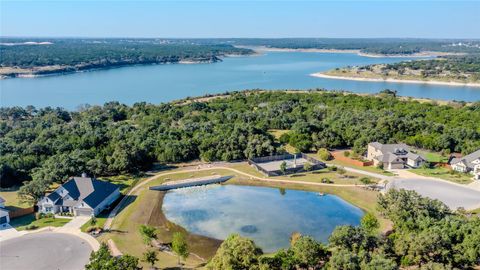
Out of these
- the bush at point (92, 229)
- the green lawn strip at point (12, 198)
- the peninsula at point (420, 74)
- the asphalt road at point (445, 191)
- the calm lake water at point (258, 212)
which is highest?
the peninsula at point (420, 74)

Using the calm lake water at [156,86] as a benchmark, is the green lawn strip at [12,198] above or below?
below

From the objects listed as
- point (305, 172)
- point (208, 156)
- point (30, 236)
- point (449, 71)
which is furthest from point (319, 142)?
Result: point (449, 71)

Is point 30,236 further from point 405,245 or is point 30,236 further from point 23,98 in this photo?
point 23,98

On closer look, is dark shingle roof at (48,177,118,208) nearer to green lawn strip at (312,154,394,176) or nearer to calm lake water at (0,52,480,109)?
green lawn strip at (312,154,394,176)

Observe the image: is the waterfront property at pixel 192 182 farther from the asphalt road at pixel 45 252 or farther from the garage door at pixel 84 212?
the asphalt road at pixel 45 252

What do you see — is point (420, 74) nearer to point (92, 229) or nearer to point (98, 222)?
point (98, 222)

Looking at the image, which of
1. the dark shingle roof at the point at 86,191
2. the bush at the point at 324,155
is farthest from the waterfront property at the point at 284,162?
the dark shingle roof at the point at 86,191

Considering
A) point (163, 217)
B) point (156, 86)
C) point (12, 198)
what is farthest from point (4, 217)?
point (156, 86)
